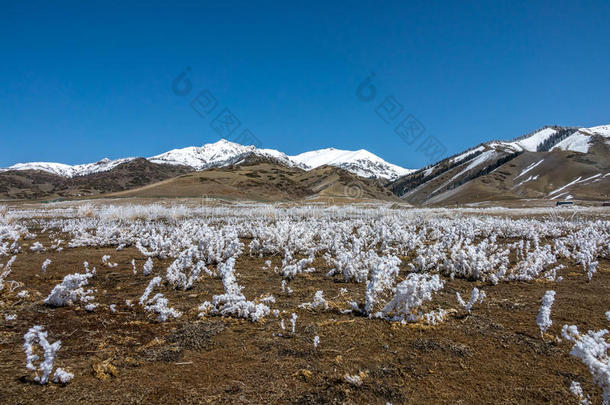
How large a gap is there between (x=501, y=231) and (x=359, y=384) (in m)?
11.6

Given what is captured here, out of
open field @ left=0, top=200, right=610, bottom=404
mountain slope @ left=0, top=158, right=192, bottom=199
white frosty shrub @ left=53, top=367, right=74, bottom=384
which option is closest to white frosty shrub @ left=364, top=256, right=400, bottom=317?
open field @ left=0, top=200, right=610, bottom=404

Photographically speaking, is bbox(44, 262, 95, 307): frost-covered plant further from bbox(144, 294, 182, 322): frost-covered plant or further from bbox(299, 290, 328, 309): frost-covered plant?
bbox(299, 290, 328, 309): frost-covered plant

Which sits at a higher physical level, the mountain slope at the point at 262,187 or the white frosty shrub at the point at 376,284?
the mountain slope at the point at 262,187

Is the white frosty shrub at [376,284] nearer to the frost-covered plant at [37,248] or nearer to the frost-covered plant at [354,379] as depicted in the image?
the frost-covered plant at [354,379]

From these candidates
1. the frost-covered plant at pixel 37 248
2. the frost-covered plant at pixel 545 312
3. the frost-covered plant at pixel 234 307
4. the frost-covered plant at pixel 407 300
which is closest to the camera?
the frost-covered plant at pixel 545 312

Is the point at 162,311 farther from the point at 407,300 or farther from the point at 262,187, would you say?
the point at 262,187

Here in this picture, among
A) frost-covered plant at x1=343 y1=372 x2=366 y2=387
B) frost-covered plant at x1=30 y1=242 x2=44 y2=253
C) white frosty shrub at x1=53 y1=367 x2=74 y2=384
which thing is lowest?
frost-covered plant at x1=343 y1=372 x2=366 y2=387

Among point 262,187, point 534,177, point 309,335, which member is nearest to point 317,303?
point 309,335

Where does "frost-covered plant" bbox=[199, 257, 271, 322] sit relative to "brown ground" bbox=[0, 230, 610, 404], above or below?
above

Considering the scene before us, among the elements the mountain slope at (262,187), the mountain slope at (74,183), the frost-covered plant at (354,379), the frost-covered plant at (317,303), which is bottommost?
the frost-covered plant at (354,379)

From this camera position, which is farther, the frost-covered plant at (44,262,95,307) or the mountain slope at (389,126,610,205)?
the mountain slope at (389,126,610,205)

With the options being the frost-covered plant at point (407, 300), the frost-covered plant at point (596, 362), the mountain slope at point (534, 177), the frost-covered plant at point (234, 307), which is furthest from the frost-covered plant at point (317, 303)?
the mountain slope at point (534, 177)

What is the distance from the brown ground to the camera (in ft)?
9.02

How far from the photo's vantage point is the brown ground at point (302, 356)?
2.75m
